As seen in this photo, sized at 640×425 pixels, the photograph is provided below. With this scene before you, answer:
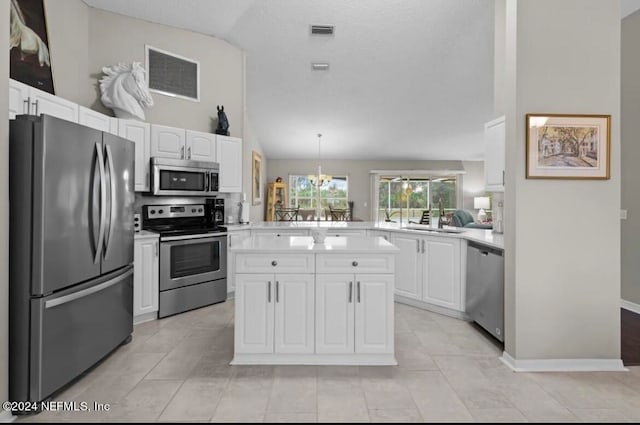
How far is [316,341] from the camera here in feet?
8.32

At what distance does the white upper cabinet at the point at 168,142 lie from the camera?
3.83 m

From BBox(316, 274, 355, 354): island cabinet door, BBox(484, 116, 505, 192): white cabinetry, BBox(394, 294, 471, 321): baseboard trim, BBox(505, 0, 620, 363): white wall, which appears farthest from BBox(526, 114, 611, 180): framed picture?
BBox(394, 294, 471, 321): baseboard trim

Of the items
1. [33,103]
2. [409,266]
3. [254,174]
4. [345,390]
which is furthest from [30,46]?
[254,174]

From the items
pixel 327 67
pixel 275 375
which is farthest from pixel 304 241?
pixel 327 67

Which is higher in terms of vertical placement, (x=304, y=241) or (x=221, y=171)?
(x=221, y=171)

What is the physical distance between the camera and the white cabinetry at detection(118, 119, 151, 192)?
3.65 meters

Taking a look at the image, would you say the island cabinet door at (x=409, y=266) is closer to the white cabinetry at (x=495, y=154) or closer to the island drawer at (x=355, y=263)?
the white cabinetry at (x=495, y=154)

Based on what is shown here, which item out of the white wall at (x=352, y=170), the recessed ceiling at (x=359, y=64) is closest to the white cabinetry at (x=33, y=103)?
the recessed ceiling at (x=359, y=64)

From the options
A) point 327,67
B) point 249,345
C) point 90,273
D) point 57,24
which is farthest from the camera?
point 327,67

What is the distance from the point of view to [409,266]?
4016 millimetres

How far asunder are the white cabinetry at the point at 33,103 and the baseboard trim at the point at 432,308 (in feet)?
11.9

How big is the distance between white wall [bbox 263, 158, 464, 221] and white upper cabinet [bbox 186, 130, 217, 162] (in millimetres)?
7032

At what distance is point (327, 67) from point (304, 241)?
3.85 m

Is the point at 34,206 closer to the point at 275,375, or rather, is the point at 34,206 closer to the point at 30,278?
the point at 30,278
